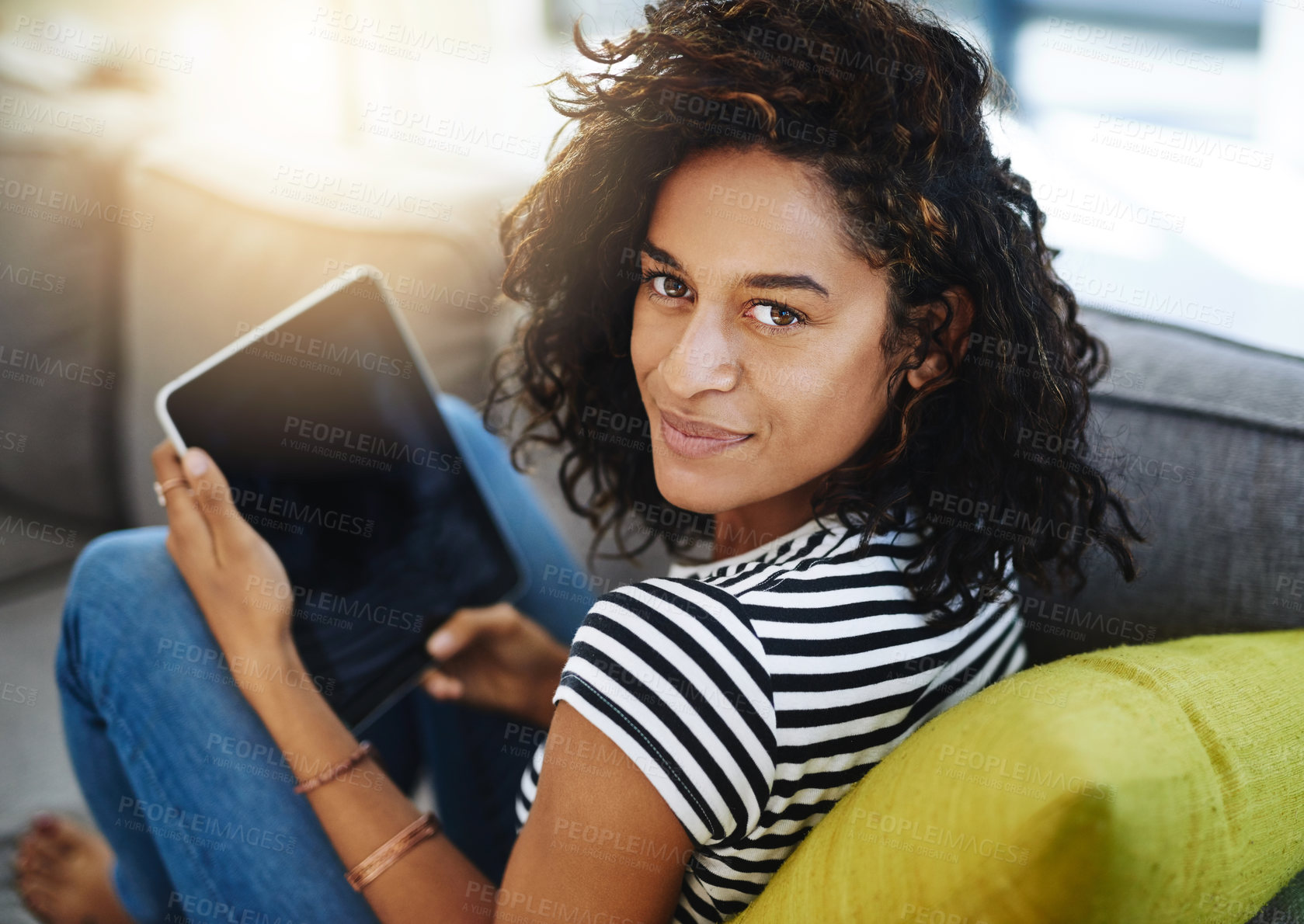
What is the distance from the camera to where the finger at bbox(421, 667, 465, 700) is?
102 cm

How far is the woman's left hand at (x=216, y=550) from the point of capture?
2.80ft

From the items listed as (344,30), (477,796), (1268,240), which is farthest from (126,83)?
(1268,240)

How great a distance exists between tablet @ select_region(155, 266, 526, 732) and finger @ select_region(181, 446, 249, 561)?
0.04 feet

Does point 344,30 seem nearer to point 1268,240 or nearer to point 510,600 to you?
point 510,600

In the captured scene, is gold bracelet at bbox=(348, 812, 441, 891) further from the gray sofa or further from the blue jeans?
the gray sofa

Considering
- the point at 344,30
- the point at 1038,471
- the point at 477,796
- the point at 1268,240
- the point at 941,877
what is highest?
the point at 344,30

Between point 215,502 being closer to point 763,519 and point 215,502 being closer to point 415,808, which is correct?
point 415,808

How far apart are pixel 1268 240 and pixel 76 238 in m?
2.34

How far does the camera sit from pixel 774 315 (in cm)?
69

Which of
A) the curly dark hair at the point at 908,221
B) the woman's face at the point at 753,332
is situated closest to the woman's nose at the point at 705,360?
the woman's face at the point at 753,332

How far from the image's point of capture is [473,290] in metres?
1.25

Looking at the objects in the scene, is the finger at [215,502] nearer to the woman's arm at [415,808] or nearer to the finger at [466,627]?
the woman's arm at [415,808]

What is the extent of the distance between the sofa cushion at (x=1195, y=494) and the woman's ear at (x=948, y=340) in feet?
0.38

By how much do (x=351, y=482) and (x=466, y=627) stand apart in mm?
207
